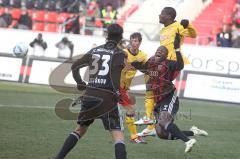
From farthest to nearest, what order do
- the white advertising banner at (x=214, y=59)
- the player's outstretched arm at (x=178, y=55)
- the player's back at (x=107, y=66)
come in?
1. the white advertising banner at (x=214, y=59)
2. the player's outstretched arm at (x=178, y=55)
3. the player's back at (x=107, y=66)

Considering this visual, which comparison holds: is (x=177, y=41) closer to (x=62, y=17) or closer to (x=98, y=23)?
(x=98, y=23)

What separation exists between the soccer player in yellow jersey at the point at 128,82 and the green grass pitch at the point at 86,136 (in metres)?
0.25

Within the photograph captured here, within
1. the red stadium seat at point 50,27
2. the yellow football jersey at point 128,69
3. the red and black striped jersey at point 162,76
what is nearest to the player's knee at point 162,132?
the red and black striped jersey at point 162,76

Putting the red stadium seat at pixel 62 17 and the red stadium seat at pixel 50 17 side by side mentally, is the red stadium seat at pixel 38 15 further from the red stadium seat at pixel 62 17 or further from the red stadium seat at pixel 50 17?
the red stadium seat at pixel 62 17

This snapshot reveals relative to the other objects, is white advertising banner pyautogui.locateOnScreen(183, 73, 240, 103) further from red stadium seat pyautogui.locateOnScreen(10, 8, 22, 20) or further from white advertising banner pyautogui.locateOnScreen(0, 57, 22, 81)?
red stadium seat pyautogui.locateOnScreen(10, 8, 22, 20)

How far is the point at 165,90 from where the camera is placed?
1226cm

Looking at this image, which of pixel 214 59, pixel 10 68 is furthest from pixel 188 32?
pixel 214 59

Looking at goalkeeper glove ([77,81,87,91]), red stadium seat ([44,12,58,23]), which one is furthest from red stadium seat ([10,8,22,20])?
goalkeeper glove ([77,81,87,91])

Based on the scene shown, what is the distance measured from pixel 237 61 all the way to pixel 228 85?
351 centimetres

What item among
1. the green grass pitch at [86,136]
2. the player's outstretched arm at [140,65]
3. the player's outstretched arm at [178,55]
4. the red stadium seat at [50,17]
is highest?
the red stadium seat at [50,17]

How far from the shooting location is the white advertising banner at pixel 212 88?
23.3 metres

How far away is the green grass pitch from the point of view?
11.7 m

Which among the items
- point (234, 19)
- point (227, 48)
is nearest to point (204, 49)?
point (227, 48)

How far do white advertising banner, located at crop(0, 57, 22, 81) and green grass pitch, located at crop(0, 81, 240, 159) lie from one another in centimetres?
397
